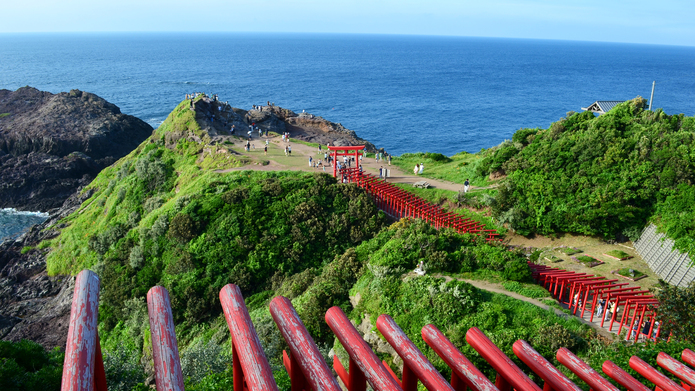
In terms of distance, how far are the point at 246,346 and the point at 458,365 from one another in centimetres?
145

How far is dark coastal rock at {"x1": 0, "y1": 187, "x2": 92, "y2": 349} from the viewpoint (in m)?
27.7

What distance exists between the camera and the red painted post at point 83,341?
2.07m

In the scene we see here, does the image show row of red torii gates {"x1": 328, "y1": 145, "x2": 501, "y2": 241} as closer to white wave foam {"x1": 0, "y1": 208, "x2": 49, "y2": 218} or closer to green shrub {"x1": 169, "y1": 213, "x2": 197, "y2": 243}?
green shrub {"x1": 169, "y1": 213, "x2": 197, "y2": 243}

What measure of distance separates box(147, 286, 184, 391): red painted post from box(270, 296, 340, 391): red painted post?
25.8 inches

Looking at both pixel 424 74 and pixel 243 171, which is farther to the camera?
pixel 424 74

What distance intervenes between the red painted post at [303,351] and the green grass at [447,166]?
32276 mm

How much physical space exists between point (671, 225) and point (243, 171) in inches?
1111

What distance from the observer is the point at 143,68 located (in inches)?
7210

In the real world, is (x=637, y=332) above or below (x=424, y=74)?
below

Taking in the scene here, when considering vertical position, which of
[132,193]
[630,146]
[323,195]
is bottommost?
[132,193]

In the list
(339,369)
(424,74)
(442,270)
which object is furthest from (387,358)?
(424,74)

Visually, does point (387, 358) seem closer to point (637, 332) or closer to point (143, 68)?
point (637, 332)

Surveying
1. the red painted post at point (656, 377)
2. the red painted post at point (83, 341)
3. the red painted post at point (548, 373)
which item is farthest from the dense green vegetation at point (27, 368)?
the red painted post at point (656, 377)

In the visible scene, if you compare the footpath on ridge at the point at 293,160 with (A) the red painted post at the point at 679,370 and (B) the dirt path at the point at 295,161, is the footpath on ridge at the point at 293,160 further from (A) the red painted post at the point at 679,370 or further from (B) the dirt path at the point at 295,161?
(A) the red painted post at the point at 679,370
